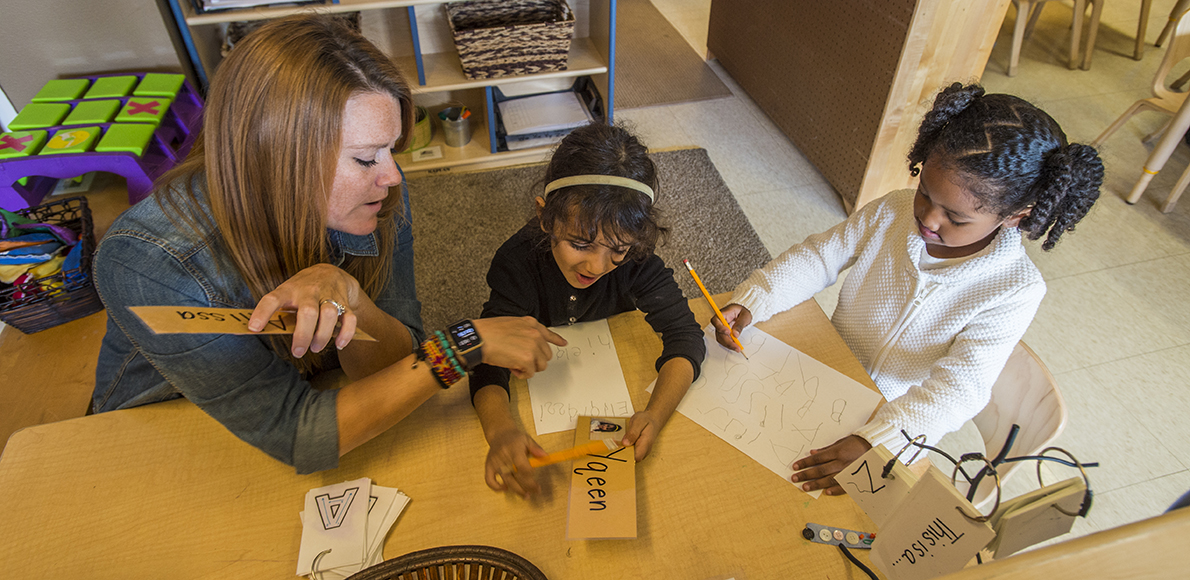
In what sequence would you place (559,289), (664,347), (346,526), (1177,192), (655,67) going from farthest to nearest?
(655,67)
(1177,192)
(559,289)
(664,347)
(346,526)

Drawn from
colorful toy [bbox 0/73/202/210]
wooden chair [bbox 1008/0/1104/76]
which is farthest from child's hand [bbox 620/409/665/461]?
wooden chair [bbox 1008/0/1104/76]

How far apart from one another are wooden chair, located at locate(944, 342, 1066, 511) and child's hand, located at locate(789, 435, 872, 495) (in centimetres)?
17

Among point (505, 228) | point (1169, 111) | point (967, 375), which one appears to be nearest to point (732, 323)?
point (967, 375)

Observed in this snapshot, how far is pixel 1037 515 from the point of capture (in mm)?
517

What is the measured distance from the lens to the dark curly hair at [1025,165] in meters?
0.94

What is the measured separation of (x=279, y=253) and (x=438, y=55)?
1.86m

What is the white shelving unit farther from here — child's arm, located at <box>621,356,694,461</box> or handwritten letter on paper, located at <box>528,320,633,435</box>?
child's arm, located at <box>621,356,694,461</box>

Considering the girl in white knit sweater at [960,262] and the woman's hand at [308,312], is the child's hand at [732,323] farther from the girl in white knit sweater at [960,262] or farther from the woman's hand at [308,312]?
the woman's hand at [308,312]

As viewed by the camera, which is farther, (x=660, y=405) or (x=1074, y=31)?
(x=1074, y=31)

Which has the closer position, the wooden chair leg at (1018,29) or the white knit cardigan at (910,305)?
the white knit cardigan at (910,305)

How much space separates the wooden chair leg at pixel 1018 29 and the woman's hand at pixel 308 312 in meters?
3.79

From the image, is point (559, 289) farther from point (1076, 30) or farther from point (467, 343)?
point (1076, 30)

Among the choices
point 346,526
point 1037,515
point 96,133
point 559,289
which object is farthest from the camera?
point 96,133

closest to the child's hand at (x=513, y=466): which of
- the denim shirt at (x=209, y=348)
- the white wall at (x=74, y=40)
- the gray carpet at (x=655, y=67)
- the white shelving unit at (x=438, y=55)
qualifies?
the denim shirt at (x=209, y=348)
